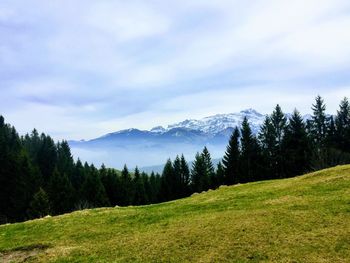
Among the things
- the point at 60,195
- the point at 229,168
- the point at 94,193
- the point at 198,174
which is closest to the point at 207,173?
the point at 198,174

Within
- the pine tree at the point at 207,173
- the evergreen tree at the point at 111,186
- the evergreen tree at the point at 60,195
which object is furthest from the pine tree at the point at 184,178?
the evergreen tree at the point at 60,195

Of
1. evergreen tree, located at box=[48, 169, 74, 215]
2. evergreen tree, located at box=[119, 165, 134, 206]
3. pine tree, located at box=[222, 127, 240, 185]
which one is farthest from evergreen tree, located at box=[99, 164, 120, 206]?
pine tree, located at box=[222, 127, 240, 185]

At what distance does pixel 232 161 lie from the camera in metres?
111

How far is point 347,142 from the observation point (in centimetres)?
10500

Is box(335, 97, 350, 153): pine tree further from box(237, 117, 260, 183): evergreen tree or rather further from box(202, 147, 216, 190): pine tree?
box(202, 147, 216, 190): pine tree

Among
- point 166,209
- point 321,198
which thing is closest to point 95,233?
point 166,209

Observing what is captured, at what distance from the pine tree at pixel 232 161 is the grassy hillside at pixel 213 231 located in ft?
231

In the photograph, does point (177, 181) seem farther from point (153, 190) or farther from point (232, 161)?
point (232, 161)

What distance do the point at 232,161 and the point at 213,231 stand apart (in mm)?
86599

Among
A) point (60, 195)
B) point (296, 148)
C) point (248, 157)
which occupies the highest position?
point (296, 148)

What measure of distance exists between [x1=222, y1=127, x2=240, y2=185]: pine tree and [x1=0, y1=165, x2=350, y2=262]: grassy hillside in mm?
70534

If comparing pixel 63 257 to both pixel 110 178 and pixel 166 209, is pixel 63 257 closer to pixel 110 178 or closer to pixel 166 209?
pixel 166 209

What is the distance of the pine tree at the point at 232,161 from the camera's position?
10975 centimetres

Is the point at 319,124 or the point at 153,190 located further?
the point at 153,190
